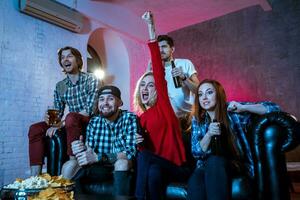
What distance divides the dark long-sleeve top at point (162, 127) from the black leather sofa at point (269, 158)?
226 mm

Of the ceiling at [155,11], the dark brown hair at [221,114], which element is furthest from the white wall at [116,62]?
the dark brown hair at [221,114]

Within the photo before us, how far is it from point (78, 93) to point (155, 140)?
0.82 meters

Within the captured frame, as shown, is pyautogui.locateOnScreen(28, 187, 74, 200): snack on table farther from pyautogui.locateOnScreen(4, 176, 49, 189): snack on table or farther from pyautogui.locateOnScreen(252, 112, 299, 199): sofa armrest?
pyautogui.locateOnScreen(252, 112, 299, 199): sofa armrest

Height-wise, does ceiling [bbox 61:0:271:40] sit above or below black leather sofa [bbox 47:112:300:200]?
above

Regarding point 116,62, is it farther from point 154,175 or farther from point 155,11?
point 154,175

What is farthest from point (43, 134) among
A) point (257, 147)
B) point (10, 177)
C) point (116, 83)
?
point (116, 83)

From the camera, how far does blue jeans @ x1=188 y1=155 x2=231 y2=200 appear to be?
1317 mm

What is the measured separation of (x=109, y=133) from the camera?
1.89m

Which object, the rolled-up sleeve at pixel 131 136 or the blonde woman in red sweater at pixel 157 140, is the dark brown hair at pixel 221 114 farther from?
the rolled-up sleeve at pixel 131 136

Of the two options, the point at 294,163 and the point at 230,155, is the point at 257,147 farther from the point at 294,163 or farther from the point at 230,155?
the point at 294,163

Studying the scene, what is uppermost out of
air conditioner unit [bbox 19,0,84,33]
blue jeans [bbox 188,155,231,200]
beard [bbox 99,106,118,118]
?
air conditioner unit [bbox 19,0,84,33]

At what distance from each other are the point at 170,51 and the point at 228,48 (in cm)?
239

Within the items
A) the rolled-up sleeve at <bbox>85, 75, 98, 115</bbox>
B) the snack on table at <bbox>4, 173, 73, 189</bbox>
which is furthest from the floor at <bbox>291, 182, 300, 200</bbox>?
the snack on table at <bbox>4, 173, 73, 189</bbox>

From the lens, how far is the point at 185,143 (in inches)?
78.2
